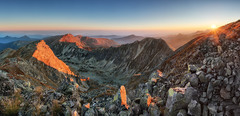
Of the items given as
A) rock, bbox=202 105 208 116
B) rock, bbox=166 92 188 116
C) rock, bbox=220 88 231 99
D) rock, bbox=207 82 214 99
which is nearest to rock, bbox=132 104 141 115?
rock, bbox=166 92 188 116

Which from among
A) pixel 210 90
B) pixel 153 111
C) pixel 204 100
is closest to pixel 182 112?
pixel 204 100

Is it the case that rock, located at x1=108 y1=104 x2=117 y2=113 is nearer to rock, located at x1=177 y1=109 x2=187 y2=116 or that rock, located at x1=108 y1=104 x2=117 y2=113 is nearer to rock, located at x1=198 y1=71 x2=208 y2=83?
rock, located at x1=177 y1=109 x2=187 y2=116

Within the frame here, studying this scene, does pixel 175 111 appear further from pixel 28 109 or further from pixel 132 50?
pixel 132 50

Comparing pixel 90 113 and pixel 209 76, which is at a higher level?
pixel 209 76

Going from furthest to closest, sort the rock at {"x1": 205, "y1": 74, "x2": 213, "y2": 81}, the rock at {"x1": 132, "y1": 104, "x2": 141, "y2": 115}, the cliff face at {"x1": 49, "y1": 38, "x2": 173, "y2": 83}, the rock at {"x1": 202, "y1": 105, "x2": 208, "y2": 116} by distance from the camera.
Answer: the cliff face at {"x1": 49, "y1": 38, "x2": 173, "y2": 83}
the rock at {"x1": 132, "y1": 104, "x2": 141, "y2": 115}
the rock at {"x1": 205, "y1": 74, "x2": 213, "y2": 81}
the rock at {"x1": 202, "y1": 105, "x2": 208, "y2": 116}

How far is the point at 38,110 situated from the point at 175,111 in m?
8.60

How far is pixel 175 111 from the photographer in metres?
6.59

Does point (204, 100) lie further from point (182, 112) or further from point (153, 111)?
point (153, 111)

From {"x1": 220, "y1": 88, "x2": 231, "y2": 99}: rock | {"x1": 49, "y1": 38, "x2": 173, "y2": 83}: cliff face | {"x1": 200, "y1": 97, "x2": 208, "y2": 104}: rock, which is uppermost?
{"x1": 220, "y1": 88, "x2": 231, "y2": 99}: rock

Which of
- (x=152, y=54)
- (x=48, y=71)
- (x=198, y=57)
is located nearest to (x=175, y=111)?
(x=198, y=57)

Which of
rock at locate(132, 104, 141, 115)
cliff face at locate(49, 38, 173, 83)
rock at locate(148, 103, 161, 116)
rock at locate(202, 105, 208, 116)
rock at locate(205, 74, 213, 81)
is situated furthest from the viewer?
cliff face at locate(49, 38, 173, 83)

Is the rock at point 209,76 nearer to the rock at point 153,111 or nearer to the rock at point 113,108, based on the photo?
the rock at point 153,111

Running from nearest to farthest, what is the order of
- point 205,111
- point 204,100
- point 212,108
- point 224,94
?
1. point 212,108
2. point 205,111
3. point 224,94
4. point 204,100

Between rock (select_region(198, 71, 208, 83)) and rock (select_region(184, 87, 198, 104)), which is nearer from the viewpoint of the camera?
rock (select_region(184, 87, 198, 104))
